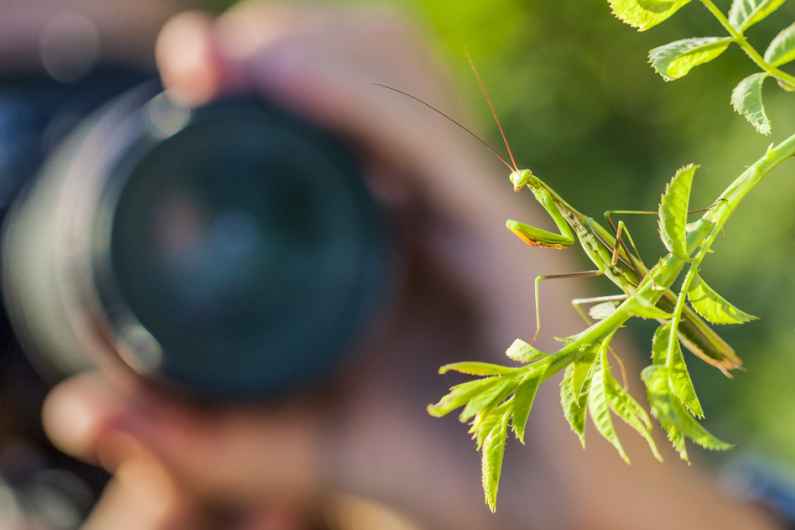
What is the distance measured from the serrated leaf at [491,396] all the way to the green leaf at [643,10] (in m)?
0.05

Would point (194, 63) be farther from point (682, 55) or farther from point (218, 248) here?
point (682, 55)

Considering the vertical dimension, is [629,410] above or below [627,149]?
below

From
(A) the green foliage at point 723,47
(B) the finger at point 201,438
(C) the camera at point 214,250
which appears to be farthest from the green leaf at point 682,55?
(B) the finger at point 201,438

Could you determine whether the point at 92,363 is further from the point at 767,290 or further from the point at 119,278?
the point at 767,290

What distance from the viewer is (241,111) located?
78cm

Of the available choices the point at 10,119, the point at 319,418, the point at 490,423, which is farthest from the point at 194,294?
the point at 490,423

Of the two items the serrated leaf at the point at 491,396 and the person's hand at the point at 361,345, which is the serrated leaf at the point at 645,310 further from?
the person's hand at the point at 361,345

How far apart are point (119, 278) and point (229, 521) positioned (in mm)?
307

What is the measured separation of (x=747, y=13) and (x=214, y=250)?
0.70 meters

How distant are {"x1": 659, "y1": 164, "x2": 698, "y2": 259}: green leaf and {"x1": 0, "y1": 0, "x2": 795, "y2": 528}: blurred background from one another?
2.35 feet

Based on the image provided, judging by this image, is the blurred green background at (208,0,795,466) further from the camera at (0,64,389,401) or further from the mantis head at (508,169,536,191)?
the mantis head at (508,169,536,191)

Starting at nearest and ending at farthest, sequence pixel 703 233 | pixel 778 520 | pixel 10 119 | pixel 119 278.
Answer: pixel 703 233, pixel 778 520, pixel 119 278, pixel 10 119

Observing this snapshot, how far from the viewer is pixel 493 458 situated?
118 millimetres

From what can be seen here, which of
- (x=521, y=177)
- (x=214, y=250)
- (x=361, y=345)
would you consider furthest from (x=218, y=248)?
(x=521, y=177)
